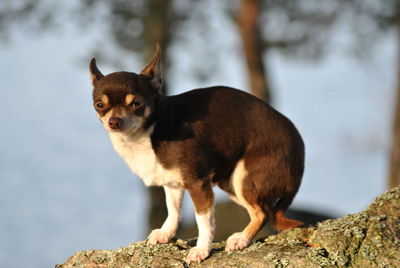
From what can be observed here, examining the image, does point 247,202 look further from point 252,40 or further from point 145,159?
point 252,40

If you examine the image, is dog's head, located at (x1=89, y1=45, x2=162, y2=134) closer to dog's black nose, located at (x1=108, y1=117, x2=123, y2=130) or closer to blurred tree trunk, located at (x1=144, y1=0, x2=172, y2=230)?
dog's black nose, located at (x1=108, y1=117, x2=123, y2=130)

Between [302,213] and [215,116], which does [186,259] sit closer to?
[215,116]

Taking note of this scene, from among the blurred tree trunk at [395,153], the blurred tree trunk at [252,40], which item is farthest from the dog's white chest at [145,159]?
the blurred tree trunk at [395,153]

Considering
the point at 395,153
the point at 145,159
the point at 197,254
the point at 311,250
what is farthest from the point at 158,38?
the point at 311,250

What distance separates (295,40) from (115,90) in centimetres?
963

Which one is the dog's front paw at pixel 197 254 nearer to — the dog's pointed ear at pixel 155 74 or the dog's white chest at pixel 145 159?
the dog's white chest at pixel 145 159

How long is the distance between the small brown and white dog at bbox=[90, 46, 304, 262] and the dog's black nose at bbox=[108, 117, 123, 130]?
25 centimetres

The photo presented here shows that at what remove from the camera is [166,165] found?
5152 millimetres

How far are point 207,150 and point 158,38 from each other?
8.68m

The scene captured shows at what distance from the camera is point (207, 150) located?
17.2 feet

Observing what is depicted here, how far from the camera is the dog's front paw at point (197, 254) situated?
484 centimetres

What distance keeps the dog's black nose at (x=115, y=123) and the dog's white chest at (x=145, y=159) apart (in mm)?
474

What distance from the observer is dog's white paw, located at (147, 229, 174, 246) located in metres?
5.29

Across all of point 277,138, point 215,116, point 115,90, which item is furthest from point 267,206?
point 115,90
